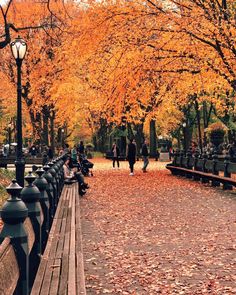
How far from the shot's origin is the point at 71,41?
68.5 feet

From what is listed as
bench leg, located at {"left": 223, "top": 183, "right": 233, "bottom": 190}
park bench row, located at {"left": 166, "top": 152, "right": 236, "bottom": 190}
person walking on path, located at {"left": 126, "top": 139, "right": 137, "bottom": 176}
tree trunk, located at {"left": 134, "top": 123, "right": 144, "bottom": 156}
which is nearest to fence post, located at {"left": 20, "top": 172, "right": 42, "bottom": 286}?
park bench row, located at {"left": 166, "top": 152, "right": 236, "bottom": 190}

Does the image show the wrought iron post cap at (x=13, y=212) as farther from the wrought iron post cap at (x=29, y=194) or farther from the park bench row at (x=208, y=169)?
the park bench row at (x=208, y=169)

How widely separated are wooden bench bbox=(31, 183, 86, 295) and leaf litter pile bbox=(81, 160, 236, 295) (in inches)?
14.8

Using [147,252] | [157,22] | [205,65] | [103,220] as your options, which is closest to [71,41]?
[157,22]

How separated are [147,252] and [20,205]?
4824 mm

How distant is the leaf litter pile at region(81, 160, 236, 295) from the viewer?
21.3ft

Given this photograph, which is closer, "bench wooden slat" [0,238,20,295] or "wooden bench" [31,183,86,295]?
"bench wooden slat" [0,238,20,295]

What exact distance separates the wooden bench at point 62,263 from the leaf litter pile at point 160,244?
0.38m

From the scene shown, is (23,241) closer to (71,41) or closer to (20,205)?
(20,205)

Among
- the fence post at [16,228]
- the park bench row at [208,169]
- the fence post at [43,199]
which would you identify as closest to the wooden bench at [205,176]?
the park bench row at [208,169]

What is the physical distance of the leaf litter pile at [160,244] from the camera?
650 cm

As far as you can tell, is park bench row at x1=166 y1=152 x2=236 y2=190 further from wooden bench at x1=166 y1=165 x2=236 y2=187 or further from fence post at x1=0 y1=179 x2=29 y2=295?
fence post at x1=0 y1=179 x2=29 y2=295

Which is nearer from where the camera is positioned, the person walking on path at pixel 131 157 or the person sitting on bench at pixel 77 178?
the person sitting on bench at pixel 77 178

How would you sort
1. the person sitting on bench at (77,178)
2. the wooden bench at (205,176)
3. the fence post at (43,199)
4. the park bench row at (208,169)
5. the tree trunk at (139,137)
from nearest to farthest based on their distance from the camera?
the fence post at (43,199)
the wooden bench at (205,176)
the person sitting on bench at (77,178)
the park bench row at (208,169)
the tree trunk at (139,137)
